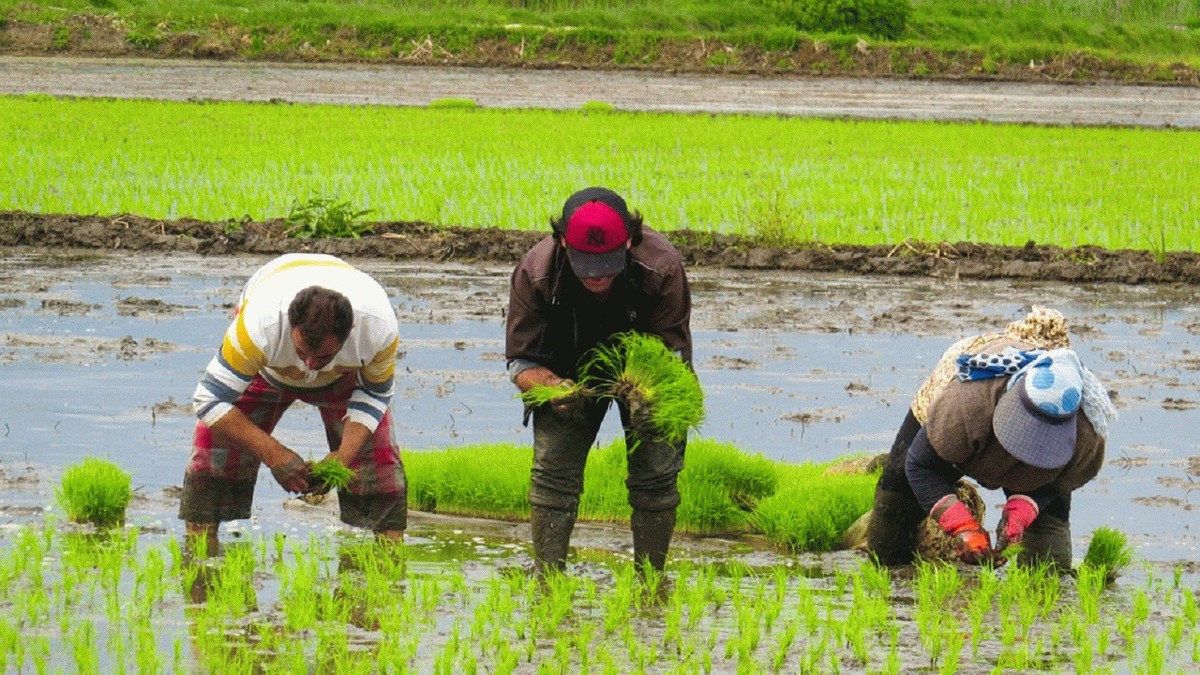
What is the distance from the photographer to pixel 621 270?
494cm

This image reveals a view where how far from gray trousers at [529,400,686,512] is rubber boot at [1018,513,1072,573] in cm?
119

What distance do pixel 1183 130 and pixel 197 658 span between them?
2225 centimetres

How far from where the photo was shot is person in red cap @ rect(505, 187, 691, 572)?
4.93m

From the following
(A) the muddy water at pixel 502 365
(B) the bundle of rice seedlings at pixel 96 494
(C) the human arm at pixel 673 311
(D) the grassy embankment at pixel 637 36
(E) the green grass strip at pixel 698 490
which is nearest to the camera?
(C) the human arm at pixel 673 311

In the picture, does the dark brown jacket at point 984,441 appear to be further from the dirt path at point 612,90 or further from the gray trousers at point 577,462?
the dirt path at point 612,90

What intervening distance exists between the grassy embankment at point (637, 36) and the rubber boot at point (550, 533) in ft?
104

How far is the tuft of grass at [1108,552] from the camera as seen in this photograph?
5.83 metres

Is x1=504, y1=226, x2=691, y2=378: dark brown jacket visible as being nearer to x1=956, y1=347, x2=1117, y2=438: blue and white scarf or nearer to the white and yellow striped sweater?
the white and yellow striped sweater

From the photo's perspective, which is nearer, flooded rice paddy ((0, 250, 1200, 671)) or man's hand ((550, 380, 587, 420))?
flooded rice paddy ((0, 250, 1200, 671))

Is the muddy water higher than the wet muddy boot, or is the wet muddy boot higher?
the muddy water

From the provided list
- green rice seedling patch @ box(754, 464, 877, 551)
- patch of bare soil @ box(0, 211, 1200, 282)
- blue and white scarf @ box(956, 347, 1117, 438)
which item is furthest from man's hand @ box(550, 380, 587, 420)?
patch of bare soil @ box(0, 211, 1200, 282)

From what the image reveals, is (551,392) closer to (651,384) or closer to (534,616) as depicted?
(651,384)

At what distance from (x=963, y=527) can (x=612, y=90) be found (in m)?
26.8

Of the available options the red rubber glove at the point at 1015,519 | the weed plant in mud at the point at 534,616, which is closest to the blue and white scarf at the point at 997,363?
the red rubber glove at the point at 1015,519
